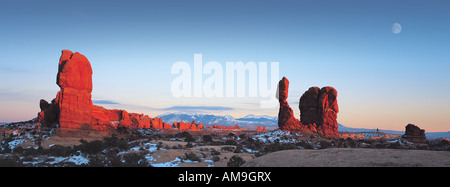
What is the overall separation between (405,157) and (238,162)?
828 centimetres

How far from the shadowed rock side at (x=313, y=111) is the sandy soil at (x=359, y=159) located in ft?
137

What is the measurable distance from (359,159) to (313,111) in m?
48.1

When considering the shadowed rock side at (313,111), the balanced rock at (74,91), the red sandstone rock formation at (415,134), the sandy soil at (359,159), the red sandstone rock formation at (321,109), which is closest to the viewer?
the sandy soil at (359,159)

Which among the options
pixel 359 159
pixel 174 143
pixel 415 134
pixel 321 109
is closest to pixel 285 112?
pixel 321 109

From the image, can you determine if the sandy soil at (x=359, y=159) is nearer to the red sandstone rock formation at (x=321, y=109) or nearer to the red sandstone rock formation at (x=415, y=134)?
the red sandstone rock formation at (x=321, y=109)

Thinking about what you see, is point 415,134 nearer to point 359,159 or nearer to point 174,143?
point 174,143

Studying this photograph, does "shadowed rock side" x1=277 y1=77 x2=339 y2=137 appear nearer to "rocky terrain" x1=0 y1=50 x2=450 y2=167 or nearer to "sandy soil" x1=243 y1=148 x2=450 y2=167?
"rocky terrain" x1=0 y1=50 x2=450 y2=167

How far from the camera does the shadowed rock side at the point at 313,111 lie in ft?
156

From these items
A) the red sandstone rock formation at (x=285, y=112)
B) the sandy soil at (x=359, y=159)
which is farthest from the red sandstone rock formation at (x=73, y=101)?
the sandy soil at (x=359, y=159)

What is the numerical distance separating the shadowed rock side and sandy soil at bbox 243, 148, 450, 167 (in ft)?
137
